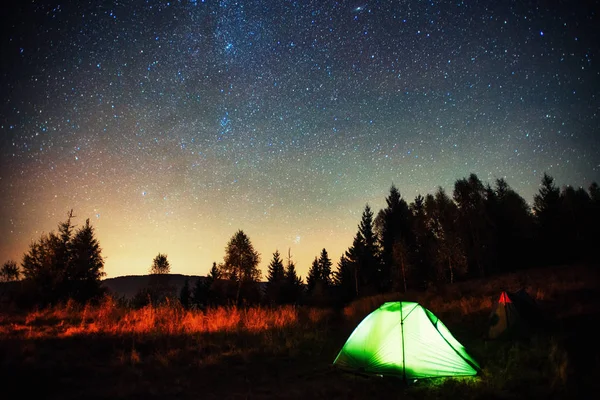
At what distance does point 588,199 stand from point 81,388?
64.4 m

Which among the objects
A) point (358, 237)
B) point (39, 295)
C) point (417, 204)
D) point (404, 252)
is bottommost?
point (39, 295)

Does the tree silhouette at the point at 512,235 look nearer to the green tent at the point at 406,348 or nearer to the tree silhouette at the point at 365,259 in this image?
the tree silhouette at the point at 365,259

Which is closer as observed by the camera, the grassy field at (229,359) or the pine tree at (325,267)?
the grassy field at (229,359)

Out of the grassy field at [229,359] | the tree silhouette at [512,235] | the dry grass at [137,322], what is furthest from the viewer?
the tree silhouette at [512,235]

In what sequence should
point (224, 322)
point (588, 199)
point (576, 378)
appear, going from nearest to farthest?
point (576, 378) → point (224, 322) → point (588, 199)

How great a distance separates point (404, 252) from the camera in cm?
3275

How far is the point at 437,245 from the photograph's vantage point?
3297 centimetres

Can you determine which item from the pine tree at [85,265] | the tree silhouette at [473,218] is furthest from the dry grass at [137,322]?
the tree silhouette at [473,218]

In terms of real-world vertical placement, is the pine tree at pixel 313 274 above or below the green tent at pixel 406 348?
above

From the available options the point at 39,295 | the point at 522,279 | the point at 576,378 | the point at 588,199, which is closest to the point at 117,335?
the point at 576,378

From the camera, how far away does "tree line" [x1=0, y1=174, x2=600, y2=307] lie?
3325 centimetres

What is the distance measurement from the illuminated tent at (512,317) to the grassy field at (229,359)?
0.34 m

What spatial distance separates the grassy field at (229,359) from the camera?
5.08m

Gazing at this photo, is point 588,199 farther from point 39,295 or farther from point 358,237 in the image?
point 39,295
